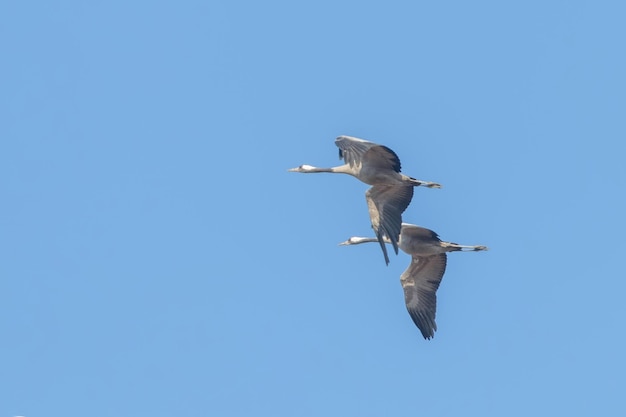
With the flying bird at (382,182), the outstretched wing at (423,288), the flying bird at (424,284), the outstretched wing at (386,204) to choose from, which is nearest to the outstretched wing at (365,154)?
the flying bird at (382,182)

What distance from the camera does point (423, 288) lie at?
54062 mm

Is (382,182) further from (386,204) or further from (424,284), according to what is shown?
(424,284)

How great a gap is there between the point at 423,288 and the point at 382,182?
452 cm

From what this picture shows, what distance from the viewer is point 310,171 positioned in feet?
182

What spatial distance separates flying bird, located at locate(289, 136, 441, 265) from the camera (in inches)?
1954

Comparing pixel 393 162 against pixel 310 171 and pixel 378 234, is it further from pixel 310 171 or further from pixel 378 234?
pixel 310 171

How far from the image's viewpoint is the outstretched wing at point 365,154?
49.3 metres

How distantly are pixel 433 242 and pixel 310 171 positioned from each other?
15.6 feet

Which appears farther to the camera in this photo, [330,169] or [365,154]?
[330,169]

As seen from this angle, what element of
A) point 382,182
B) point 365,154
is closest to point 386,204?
point 382,182

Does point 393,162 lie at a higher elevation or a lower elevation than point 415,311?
higher

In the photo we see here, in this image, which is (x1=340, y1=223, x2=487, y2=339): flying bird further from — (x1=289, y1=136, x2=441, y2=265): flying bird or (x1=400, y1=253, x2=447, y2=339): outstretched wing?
(x1=289, y1=136, x2=441, y2=265): flying bird

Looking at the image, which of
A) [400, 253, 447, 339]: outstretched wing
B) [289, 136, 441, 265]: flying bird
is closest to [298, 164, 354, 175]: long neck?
[289, 136, 441, 265]: flying bird

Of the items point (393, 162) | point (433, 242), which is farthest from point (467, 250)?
point (393, 162)
